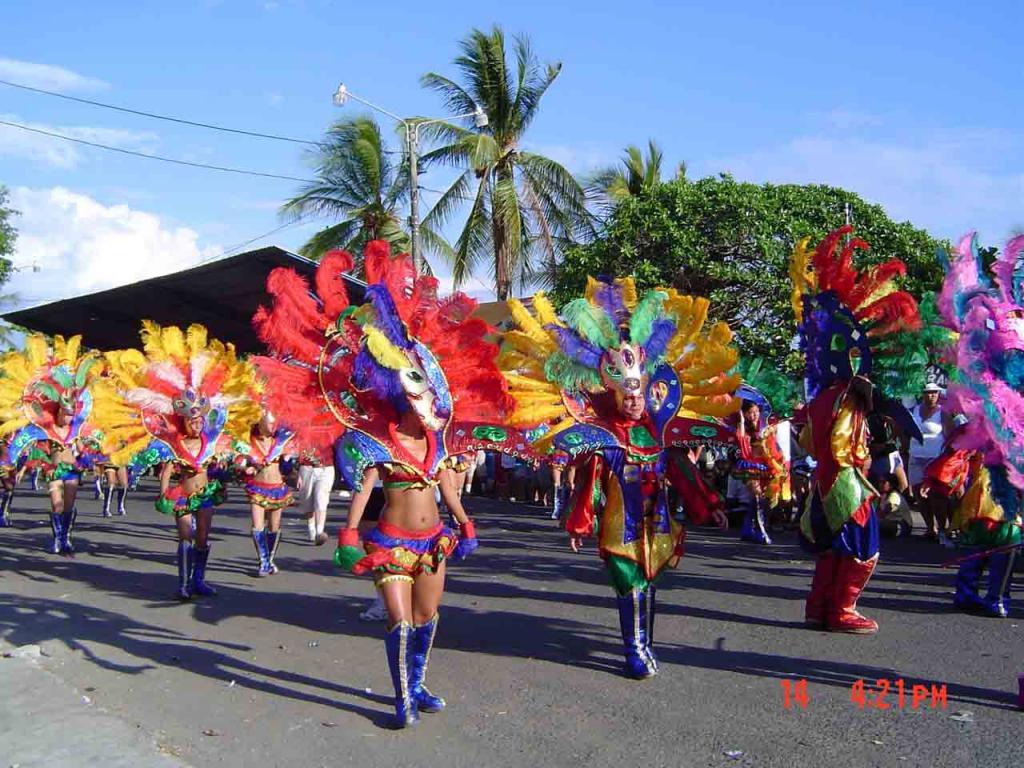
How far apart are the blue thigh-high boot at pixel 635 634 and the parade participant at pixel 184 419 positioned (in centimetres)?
420

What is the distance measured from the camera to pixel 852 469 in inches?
270

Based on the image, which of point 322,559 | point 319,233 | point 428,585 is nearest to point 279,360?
point 428,585

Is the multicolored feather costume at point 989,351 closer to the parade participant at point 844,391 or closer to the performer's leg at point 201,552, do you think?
the parade participant at point 844,391

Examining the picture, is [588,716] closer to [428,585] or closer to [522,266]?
[428,585]

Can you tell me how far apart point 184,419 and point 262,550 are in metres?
2.00

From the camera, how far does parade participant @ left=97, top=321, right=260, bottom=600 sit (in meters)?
8.67

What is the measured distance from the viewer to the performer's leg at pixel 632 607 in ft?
19.3

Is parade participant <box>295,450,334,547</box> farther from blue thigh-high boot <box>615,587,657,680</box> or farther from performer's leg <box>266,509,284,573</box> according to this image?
blue thigh-high boot <box>615,587,657,680</box>

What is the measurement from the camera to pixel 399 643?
513 centimetres

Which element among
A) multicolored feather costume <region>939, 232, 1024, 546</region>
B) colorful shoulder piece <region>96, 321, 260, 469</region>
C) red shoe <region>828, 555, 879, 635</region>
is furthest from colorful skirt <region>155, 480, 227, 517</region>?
multicolored feather costume <region>939, 232, 1024, 546</region>

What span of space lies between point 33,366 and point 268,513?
4539 mm

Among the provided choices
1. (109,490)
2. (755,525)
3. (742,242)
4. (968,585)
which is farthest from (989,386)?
(109,490)

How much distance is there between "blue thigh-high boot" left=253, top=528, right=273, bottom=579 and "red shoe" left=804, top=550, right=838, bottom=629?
5597 mm
